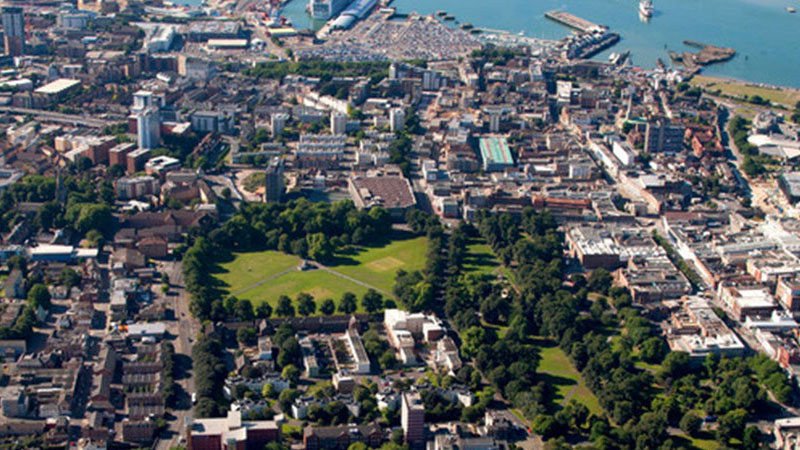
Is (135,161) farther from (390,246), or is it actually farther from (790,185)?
(790,185)

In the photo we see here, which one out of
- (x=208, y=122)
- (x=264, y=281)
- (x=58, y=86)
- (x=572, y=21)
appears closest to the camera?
(x=264, y=281)

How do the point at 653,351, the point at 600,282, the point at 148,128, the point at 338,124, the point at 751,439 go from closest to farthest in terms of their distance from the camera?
the point at 751,439 → the point at 653,351 → the point at 600,282 → the point at 148,128 → the point at 338,124

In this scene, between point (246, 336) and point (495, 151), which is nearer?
point (246, 336)

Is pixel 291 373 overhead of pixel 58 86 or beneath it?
beneath

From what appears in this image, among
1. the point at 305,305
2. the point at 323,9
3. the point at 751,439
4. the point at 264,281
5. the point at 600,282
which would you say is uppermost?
the point at 323,9

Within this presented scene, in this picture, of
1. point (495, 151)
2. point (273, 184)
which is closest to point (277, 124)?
point (273, 184)

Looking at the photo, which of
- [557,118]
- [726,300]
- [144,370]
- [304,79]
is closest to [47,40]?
[304,79]
